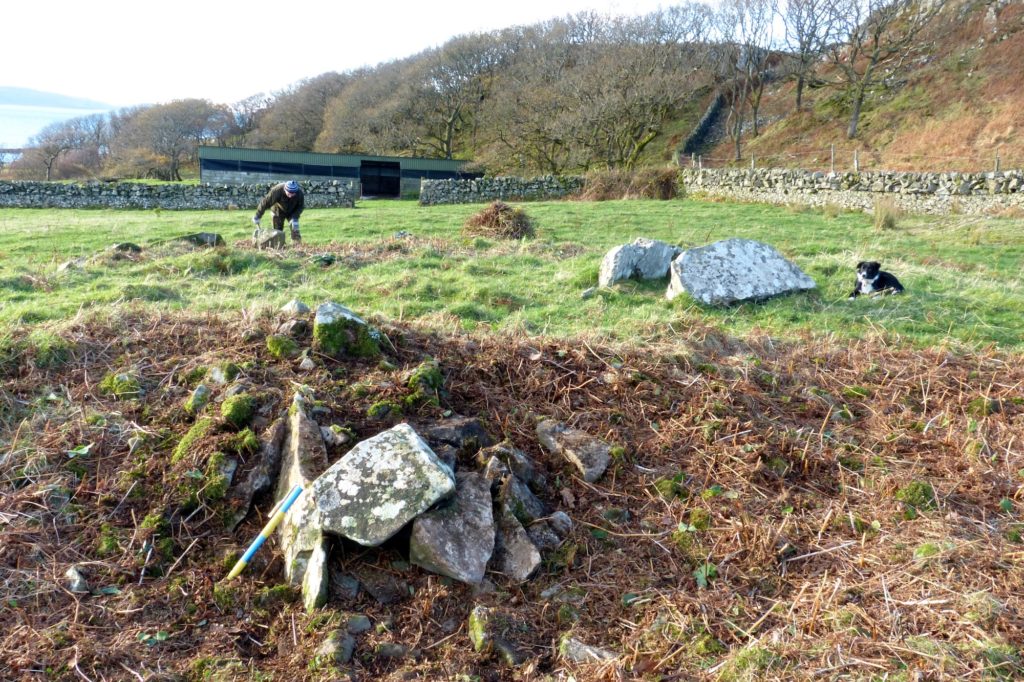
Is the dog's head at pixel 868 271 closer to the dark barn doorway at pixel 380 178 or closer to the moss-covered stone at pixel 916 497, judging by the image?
the moss-covered stone at pixel 916 497

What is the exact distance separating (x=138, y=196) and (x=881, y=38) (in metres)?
48.3

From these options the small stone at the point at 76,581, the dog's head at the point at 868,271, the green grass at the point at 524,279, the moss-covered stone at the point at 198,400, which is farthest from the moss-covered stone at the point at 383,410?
the dog's head at the point at 868,271

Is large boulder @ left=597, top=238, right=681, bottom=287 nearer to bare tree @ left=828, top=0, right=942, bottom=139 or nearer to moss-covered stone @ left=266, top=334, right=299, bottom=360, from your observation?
moss-covered stone @ left=266, top=334, right=299, bottom=360

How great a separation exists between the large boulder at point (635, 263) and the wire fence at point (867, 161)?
19830 mm

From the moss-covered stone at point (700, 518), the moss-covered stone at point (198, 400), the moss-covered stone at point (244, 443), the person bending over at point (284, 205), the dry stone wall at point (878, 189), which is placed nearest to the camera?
the moss-covered stone at point (700, 518)

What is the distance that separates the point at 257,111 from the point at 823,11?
2626 inches

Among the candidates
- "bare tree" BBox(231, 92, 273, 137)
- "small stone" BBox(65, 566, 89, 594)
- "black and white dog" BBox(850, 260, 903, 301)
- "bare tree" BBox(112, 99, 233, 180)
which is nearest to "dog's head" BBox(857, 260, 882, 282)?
"black and white dog" BBox(850, 260, 903, 301)

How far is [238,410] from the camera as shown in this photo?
4492 millimetres

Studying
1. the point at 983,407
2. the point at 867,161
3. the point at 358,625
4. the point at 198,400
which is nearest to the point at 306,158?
the point at 867,161

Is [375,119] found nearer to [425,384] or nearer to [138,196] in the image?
[138,196]

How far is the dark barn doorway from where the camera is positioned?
42.1m

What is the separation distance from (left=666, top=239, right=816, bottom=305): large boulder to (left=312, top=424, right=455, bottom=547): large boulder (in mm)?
5041

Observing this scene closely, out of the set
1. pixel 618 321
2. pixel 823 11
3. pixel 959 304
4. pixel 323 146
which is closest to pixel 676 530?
pixel 618 321

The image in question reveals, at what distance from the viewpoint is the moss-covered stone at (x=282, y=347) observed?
522 centimetres
